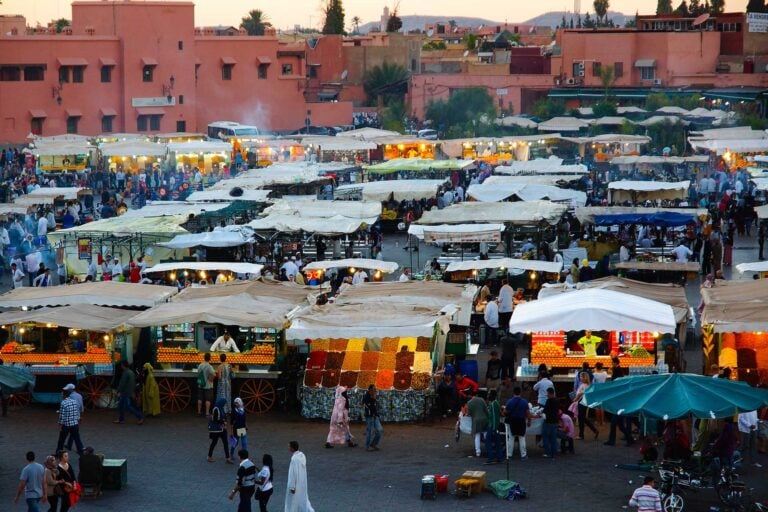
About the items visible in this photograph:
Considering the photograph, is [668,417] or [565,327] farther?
[565,327]

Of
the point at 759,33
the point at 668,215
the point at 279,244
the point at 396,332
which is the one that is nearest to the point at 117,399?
the point at 396,332

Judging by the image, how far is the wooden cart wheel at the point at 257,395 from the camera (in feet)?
55.1

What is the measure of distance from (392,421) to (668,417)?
174 inches

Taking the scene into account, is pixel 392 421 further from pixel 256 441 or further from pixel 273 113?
pixel 273 113

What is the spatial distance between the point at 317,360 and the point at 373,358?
0.67m

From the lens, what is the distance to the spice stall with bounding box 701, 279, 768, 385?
15586 millimetres

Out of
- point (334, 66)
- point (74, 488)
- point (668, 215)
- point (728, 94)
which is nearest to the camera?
point (74, 488)

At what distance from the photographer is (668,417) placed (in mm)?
12500

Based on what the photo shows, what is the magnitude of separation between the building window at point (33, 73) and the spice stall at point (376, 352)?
4412 cm

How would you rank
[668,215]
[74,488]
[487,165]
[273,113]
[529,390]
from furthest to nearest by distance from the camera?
[273,113], [487,165], [668,215], [529,390], [74,488]

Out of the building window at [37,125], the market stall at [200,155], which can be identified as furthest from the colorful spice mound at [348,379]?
the building window at [37,125]

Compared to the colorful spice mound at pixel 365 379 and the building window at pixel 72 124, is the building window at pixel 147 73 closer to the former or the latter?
the building window at pixel 72 124

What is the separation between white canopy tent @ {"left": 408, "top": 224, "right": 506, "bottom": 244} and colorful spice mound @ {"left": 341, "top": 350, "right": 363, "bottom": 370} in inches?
290

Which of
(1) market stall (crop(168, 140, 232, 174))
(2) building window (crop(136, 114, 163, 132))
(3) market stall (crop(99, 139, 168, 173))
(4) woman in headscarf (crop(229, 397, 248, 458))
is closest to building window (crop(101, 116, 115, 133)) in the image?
(2) building window (crop(136, 114, 163, 132))
